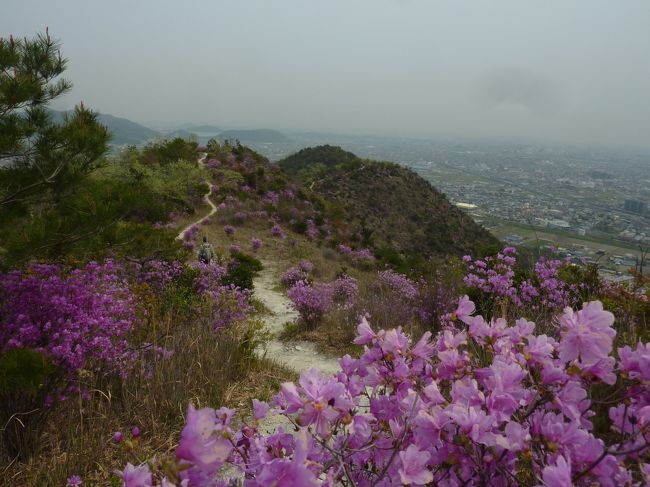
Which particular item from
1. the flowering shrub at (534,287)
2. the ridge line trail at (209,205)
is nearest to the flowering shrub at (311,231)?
the ridge line trail at (209,205)

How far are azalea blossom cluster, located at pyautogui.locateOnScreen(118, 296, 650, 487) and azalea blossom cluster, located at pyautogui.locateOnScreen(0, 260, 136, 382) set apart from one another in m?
2.34

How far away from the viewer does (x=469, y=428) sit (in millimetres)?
933

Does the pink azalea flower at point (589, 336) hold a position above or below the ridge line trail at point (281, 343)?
Result: above

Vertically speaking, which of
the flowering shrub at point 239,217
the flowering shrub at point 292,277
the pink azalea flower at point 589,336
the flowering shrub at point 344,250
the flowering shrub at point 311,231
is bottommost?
the flowering shrub at point 344,250

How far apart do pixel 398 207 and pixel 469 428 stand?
119 ft

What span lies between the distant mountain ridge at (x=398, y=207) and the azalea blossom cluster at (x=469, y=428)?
22.3m

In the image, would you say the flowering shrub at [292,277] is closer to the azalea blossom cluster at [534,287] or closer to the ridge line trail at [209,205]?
the ridge line trail at [209,205]

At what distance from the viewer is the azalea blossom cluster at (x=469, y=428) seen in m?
0.85

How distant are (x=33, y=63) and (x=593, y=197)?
138 feet

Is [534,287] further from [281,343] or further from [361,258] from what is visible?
[361,258]

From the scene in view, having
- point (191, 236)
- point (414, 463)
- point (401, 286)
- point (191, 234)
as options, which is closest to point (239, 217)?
point (191, 234)

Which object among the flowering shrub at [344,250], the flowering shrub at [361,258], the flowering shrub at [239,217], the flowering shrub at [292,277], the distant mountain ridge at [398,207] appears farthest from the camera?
the distant mountain ridge at [398,207]

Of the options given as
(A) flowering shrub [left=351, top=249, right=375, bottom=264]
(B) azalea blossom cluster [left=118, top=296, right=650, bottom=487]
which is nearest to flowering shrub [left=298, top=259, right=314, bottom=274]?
(A) flowering shrub [left=351, top=249, right=375, bottom=264]

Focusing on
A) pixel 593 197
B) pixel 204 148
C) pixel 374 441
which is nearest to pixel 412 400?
pixel 374 441
